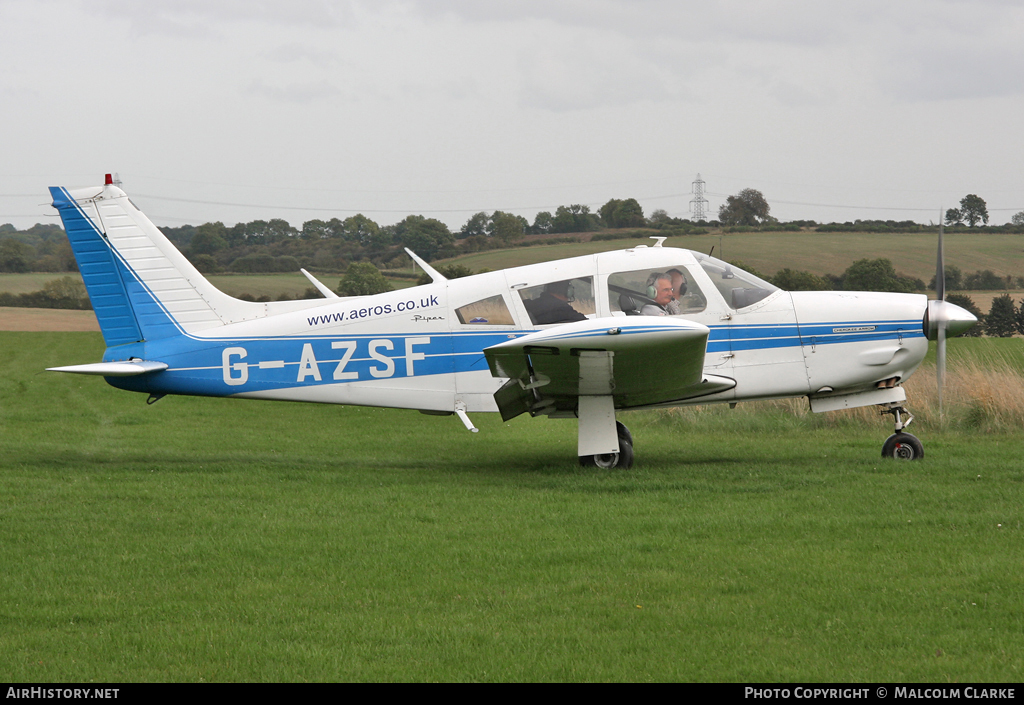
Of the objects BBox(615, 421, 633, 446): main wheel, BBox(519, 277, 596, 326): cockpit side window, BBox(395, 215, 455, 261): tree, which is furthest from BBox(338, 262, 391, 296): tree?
BBox(519, 277, 596, 326): cockpit side window

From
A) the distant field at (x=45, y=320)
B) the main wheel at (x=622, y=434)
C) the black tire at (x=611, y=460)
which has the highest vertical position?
the distant field at (x=45, y=320)

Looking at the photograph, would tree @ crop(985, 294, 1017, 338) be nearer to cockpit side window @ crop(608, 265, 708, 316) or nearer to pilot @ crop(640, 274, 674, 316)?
cockpit side window @ crop(608, 265, 708, 316)

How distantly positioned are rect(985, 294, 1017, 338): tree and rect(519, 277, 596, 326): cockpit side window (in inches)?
766

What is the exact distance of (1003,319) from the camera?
973 inches

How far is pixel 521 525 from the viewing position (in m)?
6.95

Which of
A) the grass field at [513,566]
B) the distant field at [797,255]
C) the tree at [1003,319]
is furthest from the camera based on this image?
the distant field at [797,255]

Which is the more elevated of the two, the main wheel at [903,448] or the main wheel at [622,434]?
the main wheel at [622,434]

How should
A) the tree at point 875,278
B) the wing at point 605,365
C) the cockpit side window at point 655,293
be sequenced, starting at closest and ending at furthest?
the wing at point 605,365 < the cockpit side window at point 655,293 < the tree at point 875,278

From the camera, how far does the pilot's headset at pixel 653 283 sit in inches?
371

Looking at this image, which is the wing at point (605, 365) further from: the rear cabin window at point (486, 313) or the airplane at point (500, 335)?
the rear cabin window at point (486, 313)

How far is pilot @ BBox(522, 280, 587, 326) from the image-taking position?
9.44 m

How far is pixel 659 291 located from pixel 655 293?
48 millimetres

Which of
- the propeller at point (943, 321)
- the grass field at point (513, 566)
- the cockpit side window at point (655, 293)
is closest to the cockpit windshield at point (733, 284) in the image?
the cockpit side window at point (655, 293)

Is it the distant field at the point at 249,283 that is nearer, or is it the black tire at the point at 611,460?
the black tire at the point at 611,460
